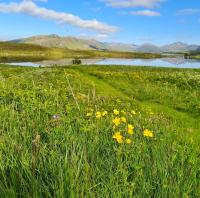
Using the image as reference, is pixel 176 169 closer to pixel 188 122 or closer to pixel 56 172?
pixel 56 172

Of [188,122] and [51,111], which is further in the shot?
[188,122]

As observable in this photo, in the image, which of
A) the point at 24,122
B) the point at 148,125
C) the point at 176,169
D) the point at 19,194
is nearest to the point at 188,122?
the point at 148,125

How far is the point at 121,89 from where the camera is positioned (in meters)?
32.1

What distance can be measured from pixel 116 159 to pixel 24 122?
9.06 feet

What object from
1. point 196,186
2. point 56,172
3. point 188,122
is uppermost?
point 56,172

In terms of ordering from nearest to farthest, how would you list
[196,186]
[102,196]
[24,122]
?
[102,196]
[196,186]
[24,122]

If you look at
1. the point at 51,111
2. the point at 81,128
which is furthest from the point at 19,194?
the point at 51,111

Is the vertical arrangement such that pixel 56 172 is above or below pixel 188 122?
above

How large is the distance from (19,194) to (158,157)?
2239mm

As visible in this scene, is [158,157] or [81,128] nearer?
[158,157]

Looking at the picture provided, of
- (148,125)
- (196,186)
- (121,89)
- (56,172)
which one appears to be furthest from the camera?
(121,89)

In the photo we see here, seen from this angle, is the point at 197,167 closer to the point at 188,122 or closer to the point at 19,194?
the point at 19,194

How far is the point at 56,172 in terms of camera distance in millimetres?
5566

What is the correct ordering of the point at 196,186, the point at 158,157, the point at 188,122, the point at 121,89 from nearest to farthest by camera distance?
the point at 196,186, the point at 158,157, the point at 188,122, the point at 121,89
